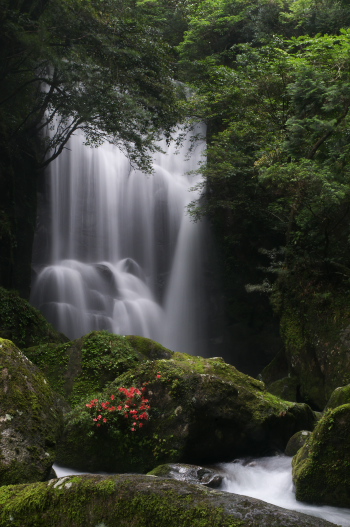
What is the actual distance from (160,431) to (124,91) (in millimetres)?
10236

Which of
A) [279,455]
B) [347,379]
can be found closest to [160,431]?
[279,455]

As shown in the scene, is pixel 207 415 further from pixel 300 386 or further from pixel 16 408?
pixel 300 386

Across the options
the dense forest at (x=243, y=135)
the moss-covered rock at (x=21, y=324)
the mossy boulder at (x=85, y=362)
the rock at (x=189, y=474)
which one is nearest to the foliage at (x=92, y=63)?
the dense forest at (x=243, y=135)

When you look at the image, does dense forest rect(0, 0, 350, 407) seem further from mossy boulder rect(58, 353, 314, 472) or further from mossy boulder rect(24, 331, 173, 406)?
mossy boulder rect(24, 331, 173, 406)

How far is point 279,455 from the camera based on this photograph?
20.9 ft

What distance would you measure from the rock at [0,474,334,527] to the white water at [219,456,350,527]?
8.64ft

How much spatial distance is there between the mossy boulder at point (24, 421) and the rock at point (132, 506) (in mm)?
1029

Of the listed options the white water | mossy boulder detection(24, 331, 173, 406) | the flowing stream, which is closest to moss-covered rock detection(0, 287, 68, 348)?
mossy boulder detection(24, 331, 173, 406)

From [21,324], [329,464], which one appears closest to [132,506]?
[329,464]

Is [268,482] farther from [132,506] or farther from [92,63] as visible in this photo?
[92,63]

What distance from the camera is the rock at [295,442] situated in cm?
615

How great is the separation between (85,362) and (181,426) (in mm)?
2578

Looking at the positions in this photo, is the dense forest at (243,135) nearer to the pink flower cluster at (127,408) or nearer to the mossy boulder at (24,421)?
the pink flower cluster at (127,408)

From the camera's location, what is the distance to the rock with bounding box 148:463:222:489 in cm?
477
